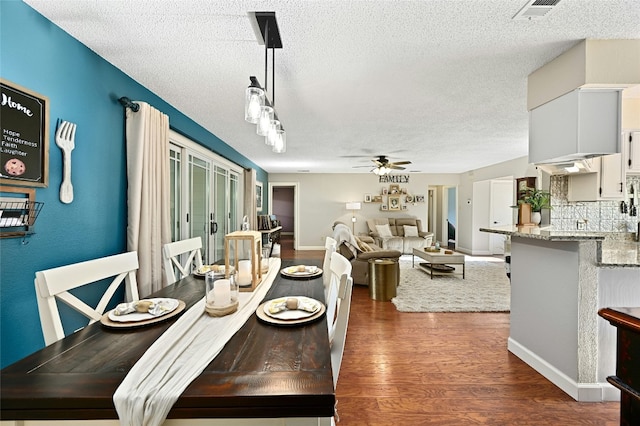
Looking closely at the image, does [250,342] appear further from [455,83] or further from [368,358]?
[455,83]

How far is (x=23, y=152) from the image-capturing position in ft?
4.96

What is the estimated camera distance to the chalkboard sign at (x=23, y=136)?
4.64 ft

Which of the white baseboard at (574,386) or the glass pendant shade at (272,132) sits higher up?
the glass pendant shade at (272,132)

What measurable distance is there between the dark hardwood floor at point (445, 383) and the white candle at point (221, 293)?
1.12m

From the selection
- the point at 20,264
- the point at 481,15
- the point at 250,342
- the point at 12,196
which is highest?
the point at 481,15

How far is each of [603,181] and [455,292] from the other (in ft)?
7.60

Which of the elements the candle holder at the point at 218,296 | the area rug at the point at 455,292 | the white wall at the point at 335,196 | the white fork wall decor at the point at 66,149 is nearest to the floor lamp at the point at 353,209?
the white wall at the point at 335,196

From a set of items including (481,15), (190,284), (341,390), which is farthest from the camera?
(341,390)

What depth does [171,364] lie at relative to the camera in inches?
36.5

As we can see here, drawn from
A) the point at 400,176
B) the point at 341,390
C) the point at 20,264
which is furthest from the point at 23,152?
the point at 400,176

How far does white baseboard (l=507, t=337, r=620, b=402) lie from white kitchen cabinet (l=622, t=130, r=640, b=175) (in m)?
2.13

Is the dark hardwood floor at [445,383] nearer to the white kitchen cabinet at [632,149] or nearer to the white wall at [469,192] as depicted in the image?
the white kitchen cabinet at [632,149]

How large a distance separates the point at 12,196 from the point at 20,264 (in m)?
0.36

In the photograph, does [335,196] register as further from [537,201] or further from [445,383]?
[445,383]
